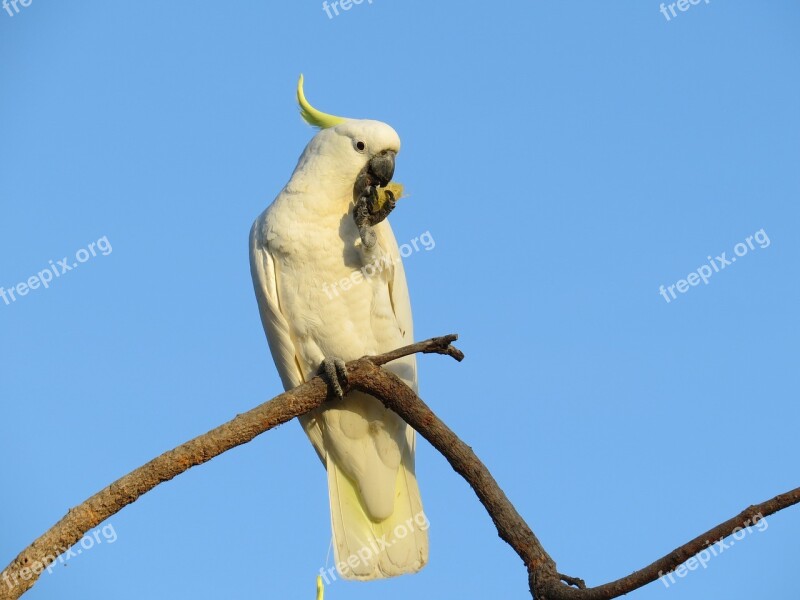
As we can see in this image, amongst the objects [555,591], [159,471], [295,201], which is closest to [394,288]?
[295,201]

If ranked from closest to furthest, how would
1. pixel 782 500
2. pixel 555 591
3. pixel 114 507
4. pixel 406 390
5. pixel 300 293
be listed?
pixel 782 500
pixel 555 591
pixel 114 507
pixel 406 390
pixel 300 293

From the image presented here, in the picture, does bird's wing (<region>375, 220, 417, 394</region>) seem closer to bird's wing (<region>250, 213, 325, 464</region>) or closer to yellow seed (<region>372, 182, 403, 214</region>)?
yellow seed (<region>372, 182, 403, 214</region>)

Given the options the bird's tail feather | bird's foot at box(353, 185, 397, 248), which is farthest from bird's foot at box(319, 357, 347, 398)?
the bird's tail feather

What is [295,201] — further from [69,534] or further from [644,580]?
[644,580]

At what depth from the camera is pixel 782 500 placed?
3262mm

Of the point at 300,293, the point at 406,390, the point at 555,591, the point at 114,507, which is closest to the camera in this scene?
the point at 555,591

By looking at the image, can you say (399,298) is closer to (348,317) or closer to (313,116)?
(348,317)

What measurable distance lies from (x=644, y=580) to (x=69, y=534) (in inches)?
85.5

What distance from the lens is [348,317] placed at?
200 inches

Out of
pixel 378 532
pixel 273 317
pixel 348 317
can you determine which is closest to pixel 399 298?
pixel 348 317

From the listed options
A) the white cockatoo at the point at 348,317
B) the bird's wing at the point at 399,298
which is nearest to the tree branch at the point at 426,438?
the white cockatoo at the point at 348,317

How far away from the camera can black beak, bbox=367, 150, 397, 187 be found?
518 cm

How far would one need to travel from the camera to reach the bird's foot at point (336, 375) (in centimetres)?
466

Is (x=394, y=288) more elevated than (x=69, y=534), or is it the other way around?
(x=394, y=288)
